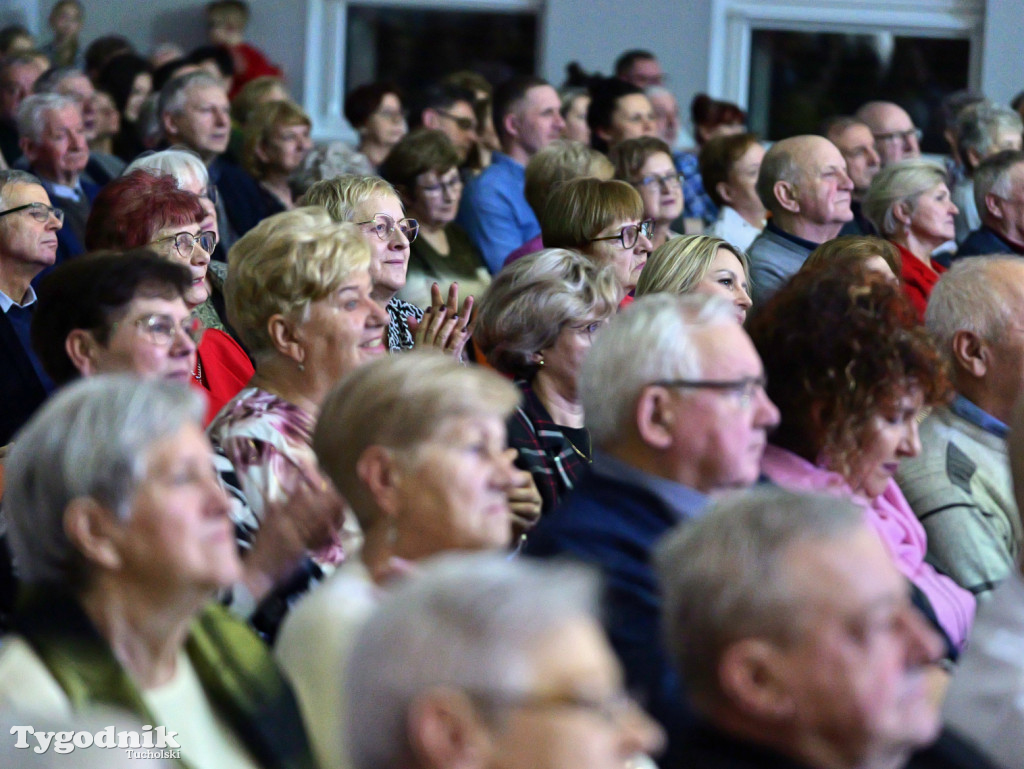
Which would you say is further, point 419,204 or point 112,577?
point 419,204

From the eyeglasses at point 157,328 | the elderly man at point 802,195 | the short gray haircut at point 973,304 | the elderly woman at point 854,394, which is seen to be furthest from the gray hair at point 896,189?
the eyeglasses at point 157,328

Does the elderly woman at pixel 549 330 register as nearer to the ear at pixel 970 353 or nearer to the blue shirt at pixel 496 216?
the ear at pixel 970 353

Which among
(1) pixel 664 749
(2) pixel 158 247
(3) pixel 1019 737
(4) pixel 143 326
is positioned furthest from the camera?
(2) pixel 158 247

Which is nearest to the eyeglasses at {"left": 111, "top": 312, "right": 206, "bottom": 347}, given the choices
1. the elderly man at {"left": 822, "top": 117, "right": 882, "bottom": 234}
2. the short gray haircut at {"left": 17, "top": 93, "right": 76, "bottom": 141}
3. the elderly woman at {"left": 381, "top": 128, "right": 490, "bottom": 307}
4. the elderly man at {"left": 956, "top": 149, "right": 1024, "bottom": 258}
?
the elderly woman at {"left": 381, "top": 128, "right": 490, "bottom": 307}

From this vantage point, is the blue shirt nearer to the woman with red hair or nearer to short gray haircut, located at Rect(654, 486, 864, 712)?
the woman with red hair

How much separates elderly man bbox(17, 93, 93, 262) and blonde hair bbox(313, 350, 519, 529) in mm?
3118

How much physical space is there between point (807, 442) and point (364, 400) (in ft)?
2.87

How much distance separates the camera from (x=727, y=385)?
2.14 m

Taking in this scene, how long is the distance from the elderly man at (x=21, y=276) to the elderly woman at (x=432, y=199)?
1209 millimetres

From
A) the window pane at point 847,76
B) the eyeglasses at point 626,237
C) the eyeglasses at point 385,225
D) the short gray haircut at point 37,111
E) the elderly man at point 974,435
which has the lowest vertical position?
the elderly man at point 974,435

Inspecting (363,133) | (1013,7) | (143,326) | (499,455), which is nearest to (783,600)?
(499,455)

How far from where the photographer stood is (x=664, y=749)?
170 cm

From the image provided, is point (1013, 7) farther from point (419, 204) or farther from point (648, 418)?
point (648, 418)

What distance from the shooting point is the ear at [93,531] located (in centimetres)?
158
